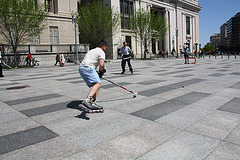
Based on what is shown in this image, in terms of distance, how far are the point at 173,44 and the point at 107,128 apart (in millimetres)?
57464

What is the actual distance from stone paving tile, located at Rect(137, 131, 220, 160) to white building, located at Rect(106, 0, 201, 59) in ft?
112

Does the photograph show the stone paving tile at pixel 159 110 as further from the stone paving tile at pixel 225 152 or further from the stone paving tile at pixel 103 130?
the stone paving tile at pixel 225 152

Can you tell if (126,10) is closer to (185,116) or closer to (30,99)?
(30,99)

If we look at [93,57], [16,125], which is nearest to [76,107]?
[93,57]

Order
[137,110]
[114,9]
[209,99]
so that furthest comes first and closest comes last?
[114,9]
[209,99]
[137,110]

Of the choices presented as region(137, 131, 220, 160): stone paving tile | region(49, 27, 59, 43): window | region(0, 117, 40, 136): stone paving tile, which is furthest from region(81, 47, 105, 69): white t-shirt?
region(49, 27, 59, 43): window

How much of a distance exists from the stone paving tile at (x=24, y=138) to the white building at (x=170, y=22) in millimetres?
33754

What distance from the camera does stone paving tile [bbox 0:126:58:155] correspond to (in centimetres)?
303

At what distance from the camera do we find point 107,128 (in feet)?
12.1

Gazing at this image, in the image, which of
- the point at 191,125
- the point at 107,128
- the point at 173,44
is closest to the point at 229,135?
the point at 191,125

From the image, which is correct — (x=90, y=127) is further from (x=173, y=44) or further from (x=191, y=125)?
(x=173, y=44)

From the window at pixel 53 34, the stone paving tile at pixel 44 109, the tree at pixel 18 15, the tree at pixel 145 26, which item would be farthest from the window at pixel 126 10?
the stone paving tile at pixel 44 109

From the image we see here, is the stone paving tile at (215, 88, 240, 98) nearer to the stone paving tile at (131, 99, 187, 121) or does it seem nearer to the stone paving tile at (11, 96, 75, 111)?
the stone paving tile at (131, 99, 187, 121)

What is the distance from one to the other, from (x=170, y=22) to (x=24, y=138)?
57149 millimetres
